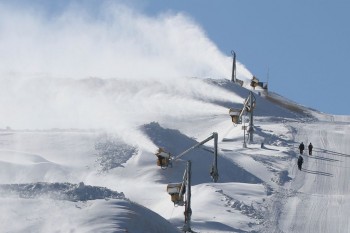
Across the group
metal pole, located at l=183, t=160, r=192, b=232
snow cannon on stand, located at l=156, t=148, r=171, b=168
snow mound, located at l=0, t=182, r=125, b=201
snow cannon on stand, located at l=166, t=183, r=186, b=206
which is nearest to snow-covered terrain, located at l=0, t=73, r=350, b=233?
snow mound, located at l=0, t=182, r=125, b=201

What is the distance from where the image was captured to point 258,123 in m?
79.0

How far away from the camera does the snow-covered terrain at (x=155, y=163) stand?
38747 mm

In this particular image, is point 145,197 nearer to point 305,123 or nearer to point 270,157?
point 270,157

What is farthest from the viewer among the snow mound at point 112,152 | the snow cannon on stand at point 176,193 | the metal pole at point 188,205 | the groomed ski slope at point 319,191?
the snow mound at point 112,152

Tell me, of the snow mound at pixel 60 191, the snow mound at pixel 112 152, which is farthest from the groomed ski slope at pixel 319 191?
the snow mound at pixel 112 152

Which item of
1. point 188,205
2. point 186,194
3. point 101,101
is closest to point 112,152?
point 186,194

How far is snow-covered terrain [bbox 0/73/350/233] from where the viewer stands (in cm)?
3875

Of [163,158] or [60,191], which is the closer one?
[60,191]

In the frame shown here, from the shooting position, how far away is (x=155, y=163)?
192 feet

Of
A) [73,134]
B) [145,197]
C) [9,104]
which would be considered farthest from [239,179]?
[9,104]

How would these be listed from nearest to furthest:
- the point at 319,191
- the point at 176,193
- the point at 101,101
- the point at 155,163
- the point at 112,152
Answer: the point at 176,193, the point at 319,191, the point at 155,163, the point at 112,152, the point at 101,101

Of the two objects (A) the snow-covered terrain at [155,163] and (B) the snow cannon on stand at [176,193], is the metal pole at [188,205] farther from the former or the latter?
(A) the snow-covered terrain at [155,163]

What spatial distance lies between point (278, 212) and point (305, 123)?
32.3m

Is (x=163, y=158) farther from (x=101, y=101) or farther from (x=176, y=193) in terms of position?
(x=101, y=101)
